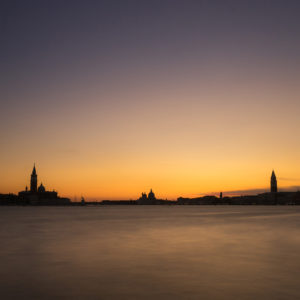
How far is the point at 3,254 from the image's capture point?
27156mm

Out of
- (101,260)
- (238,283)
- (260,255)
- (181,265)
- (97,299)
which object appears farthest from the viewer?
(260,255)

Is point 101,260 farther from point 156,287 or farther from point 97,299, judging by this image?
point 97,299

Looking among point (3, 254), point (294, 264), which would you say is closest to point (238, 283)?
point (294, 264)

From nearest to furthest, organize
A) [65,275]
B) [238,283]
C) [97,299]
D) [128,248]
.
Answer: [97,299] → [238,283] → [65,275] → [128,248]

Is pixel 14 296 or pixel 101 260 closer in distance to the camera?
pixel 14 296

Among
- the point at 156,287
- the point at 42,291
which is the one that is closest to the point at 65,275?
the point at 42,291

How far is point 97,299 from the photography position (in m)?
13.7

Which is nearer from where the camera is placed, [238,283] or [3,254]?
[238,283]

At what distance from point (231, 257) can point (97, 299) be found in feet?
45.5

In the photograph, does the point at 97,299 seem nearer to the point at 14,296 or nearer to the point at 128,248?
the point at 14,296

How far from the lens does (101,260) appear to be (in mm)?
23828

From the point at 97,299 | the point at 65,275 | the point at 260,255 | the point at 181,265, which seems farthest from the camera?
the point at 260,255

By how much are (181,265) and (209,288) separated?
6213 mm

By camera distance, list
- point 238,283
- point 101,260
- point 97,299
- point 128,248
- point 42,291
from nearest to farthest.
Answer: point 97,299
point 42,291
point 238,283
point 101,260
point 128,248
